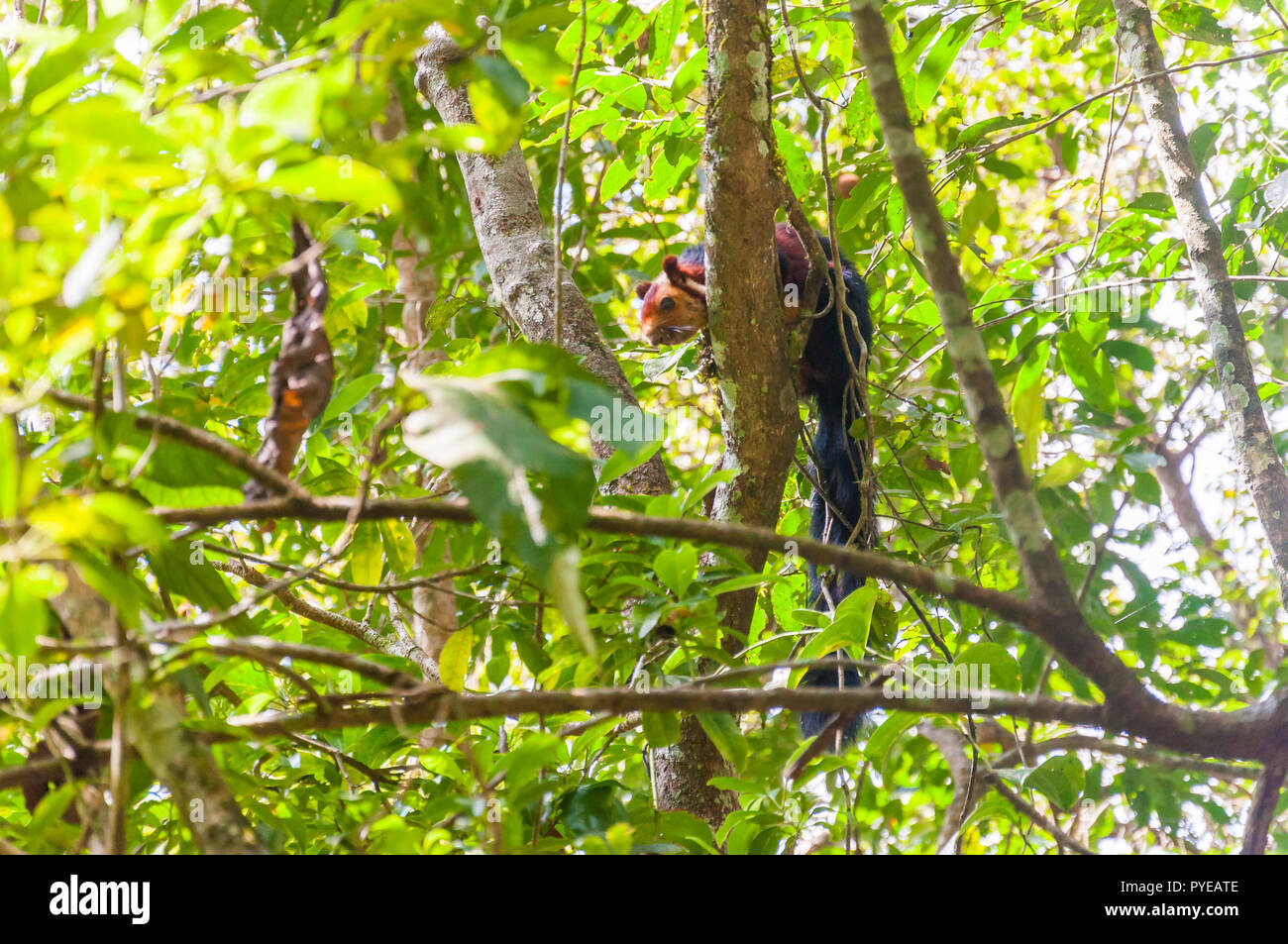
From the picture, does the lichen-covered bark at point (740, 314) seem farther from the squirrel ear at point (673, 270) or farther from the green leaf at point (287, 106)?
the squirrel ear at point (673, 270)

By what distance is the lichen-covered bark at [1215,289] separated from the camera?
176 cm

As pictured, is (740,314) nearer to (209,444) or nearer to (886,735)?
(886,735)

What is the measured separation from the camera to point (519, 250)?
7.87 ft

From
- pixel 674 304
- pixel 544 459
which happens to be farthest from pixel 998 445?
pixel 674 304

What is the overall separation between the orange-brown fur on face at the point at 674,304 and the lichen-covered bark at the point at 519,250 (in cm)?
86

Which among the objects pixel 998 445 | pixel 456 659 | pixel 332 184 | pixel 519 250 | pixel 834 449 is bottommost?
pixel 456 659

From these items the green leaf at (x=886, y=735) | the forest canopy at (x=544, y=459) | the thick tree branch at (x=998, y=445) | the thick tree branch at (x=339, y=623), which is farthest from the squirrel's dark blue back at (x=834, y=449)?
the thick tree branch at (x=998, y=445)

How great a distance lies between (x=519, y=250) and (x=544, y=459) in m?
1.86

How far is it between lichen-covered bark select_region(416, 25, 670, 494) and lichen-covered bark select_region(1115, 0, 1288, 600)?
1.14 m

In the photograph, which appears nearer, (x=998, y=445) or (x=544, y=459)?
(x=544, y=459)

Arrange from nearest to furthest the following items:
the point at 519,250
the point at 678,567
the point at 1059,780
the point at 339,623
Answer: the point at 678,567
the point at 1059,780
the point at 339,623
the point at 519,250

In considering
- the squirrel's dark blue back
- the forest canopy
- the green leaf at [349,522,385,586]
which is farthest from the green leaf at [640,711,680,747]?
the squirrel's dark blue back

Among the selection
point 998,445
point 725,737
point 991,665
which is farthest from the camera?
point 991,665
